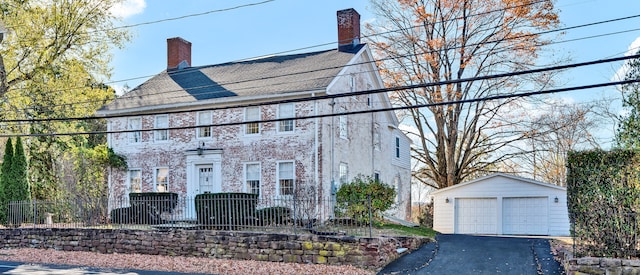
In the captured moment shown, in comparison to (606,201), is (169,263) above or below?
below

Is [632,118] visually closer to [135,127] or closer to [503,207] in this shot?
[503,207]

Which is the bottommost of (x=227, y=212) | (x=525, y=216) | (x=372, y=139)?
(x=525, y=216)

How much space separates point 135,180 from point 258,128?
20.2 feet

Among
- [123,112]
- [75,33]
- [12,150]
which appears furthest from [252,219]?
[75,33]

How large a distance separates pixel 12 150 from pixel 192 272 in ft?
44.6

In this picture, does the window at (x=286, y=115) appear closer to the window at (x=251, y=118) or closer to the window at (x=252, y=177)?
the window at (x=251, y=118)

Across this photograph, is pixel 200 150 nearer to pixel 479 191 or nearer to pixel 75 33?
pixel 75 33

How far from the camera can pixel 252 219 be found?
16.6m

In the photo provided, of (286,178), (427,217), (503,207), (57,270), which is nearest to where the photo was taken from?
(57,270)

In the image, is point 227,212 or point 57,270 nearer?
point 57,270

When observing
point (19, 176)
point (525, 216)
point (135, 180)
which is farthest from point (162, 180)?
point (525, 216)

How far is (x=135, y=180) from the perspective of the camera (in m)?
24.7

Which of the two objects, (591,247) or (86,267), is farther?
(86,267)

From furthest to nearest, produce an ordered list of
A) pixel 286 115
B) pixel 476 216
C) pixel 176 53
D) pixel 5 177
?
pixel 176 53
pixel 476 216
pixel 5 177
pixel 286 115
